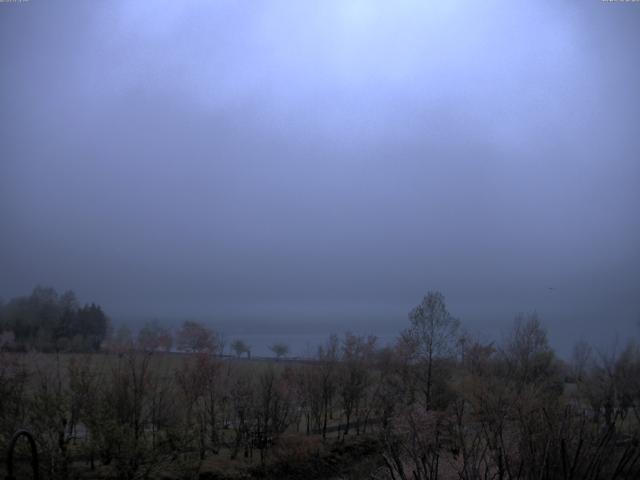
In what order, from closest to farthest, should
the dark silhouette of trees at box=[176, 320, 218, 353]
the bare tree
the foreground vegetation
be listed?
the foreground vegetation, the bare tree, the dark silhouette of trees at box=[176, 320, 218, 353]

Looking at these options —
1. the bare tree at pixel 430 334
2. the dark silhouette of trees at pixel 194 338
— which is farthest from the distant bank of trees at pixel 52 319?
the bare tree at pixel 430 334

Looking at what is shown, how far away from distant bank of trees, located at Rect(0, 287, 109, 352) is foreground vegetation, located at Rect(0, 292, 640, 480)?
2849 cm

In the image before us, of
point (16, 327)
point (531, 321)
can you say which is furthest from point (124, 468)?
point (16, 327)

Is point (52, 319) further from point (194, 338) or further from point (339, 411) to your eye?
point (339, 411)

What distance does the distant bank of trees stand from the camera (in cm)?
8600

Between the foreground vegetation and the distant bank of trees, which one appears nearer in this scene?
the foreground vegetation

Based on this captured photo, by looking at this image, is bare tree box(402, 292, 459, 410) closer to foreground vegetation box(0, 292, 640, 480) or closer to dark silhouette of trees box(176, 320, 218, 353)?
foreground vegetation box(0, 292, 640, 480)

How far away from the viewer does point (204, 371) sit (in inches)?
1845

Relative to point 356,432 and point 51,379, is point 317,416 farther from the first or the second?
point 51,379

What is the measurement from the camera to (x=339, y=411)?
221 feet

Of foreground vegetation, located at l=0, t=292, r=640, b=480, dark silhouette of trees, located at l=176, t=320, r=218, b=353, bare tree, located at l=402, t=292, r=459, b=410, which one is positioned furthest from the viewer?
dark silhouette of trees, located at l=176, t=320, r=218, b=353

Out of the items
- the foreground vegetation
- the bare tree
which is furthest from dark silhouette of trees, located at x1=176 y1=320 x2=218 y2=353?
the bare tree

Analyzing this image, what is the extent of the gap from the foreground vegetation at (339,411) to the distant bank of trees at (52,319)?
1122 inches

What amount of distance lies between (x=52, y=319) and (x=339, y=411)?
182 ft
